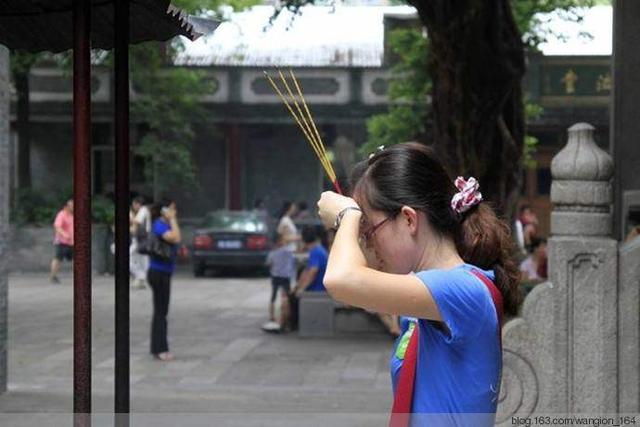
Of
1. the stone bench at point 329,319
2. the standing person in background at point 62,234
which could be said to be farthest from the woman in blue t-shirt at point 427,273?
the standing person in background at point 62,234

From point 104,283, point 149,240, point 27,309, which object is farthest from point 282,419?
point 104,283

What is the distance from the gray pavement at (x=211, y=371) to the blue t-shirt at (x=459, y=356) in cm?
565

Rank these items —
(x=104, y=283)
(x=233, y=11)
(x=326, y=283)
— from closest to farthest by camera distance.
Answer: (x=326, y=283) < (x=104, y=283) < (x=233, y=11)

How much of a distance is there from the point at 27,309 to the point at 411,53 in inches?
308

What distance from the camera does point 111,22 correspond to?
413cm

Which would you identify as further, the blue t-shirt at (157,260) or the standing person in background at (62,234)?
the standing person in background at (62,234)

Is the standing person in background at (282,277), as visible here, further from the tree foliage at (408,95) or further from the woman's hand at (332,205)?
A: the woman's hand at (332,205)

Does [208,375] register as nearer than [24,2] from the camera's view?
No

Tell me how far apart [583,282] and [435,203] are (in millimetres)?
4315

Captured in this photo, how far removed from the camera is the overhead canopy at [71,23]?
3879 mm

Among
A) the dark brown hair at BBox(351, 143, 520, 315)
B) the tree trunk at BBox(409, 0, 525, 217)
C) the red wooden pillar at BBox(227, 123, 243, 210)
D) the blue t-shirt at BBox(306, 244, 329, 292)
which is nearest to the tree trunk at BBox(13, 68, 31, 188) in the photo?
the red wooden pillar at BBox(227, 123, 243, 210)

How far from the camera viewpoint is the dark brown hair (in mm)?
2910

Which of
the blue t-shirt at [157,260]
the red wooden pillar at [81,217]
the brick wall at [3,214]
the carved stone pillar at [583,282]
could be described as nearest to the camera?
the red wooden pillar at [81,217]

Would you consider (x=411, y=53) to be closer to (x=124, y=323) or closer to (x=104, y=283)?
(x=104, y=283)
